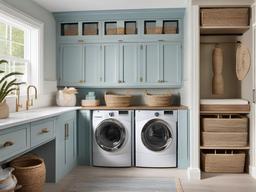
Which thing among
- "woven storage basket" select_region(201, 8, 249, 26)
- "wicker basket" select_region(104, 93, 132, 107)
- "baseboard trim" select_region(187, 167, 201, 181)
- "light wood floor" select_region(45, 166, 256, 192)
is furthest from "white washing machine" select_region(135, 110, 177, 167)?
"woven storage basket" select_region(201, 8, 249, 26)

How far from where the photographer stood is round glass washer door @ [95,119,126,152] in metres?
4.04

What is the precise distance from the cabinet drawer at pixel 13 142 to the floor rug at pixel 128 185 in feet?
3.20

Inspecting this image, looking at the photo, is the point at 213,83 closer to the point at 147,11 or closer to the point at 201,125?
the point at 201,125

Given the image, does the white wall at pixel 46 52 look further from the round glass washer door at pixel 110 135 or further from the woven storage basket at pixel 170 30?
the woven storage basket at pixel 170 30

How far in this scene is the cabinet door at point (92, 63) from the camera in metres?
4.59

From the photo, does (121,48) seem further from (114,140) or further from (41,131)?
(41,131)

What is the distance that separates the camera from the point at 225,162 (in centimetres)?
369

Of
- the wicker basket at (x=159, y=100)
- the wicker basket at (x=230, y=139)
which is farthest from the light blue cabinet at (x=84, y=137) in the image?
the wicker basket at (x=230, y=139)

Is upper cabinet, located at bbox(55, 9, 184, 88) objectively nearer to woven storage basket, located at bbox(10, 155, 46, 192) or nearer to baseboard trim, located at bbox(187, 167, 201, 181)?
baseboard trim, located at bbox(187, 167, 201, 181)

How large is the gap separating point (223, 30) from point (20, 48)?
294cm

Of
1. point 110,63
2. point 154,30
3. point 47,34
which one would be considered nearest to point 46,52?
point 47,34

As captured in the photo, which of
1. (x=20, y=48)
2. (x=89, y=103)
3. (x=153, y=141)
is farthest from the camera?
(x=89, y=103)

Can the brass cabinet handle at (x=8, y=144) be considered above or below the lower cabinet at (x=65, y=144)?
above

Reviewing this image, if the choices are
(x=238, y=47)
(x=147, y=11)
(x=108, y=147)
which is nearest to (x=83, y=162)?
(x=108, y=147)
